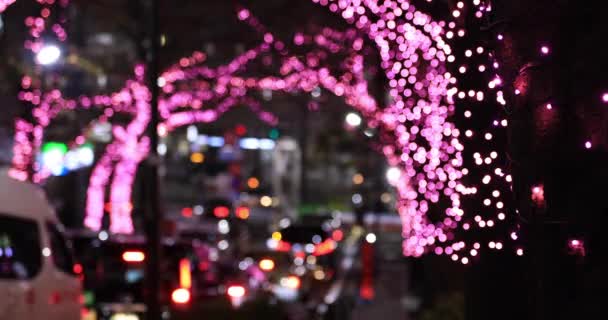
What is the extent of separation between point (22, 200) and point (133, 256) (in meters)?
6.01

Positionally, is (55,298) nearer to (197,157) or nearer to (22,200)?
(22,200)

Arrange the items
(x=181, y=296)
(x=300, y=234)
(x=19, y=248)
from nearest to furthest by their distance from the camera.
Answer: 1. (x=19, y=248)
2. (x=300, y=234)
3. (x=181, y=296)

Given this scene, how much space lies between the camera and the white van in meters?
11.0

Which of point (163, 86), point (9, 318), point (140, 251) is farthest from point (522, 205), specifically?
point (163, 86)

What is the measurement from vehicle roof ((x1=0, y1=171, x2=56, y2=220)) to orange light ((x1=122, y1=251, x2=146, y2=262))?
15.8 ft

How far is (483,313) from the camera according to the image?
9.53 meters

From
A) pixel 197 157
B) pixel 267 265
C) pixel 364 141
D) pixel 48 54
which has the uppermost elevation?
pixel 197 157

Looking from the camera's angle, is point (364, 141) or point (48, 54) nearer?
point (48, 54)

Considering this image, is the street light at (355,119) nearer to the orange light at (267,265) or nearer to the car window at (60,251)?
the orange light at (267,265)

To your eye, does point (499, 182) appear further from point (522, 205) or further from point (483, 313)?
point (483, 313)

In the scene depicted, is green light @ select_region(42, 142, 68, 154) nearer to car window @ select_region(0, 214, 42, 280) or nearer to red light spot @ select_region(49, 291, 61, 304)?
red light spot @ select_region(49, 291, 61, 304)

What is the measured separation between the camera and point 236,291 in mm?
20328

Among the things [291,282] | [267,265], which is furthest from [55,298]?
[267,265]

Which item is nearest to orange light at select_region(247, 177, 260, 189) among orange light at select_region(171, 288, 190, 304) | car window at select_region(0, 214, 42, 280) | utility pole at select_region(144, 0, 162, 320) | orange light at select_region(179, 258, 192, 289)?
orange light at select_region(179, 258, 192, 289)
